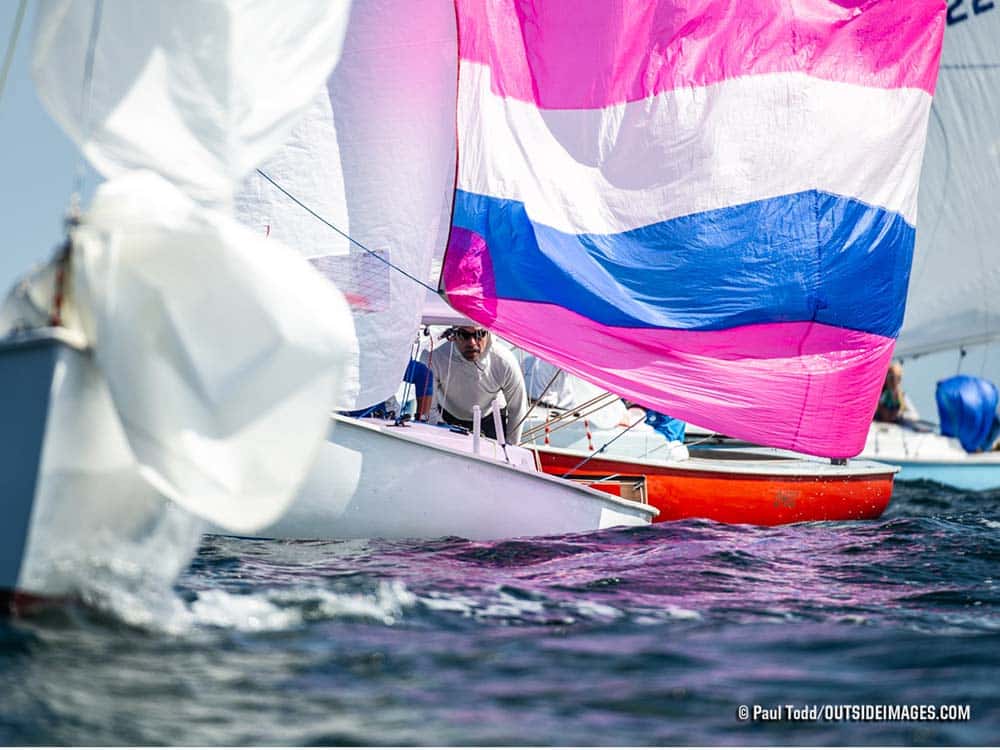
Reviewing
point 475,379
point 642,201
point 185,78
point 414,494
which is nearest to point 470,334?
point 475,379

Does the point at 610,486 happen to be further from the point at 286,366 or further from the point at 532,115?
the point at 286,366

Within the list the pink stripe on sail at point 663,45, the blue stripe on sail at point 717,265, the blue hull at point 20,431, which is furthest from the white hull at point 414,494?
the blue hull at point 20,431

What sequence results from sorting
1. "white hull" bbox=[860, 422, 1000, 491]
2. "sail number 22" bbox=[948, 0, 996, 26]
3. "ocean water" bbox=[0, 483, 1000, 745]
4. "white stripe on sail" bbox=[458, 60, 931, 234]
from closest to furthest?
1. "ocean water" bbox=[0, 483, 1000, 745]
2. "white stripe on sail" bbox=[458, 60, 931, 234]
3. "sail number 22" bbox=[948, 0, 996, 26]
4. "white hull" bbox=[860, 422, 1000, 491]

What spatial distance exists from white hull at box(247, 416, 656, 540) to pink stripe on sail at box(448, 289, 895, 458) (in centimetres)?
78

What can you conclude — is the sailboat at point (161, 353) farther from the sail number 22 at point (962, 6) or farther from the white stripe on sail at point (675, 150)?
the sail number 22 at point (962, 6)

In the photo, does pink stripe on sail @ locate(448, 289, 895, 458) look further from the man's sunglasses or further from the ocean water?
the ocean water

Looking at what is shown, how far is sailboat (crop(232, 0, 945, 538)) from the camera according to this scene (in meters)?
7.28

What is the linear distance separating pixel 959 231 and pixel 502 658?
39.6 ft

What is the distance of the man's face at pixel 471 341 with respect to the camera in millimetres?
8039

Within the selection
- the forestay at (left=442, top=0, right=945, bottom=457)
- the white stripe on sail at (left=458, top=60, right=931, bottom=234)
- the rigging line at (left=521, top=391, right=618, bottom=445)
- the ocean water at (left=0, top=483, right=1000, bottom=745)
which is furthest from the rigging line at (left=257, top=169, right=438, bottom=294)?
the ocean water at (left=0, top=483, right=1000, bottom=745)

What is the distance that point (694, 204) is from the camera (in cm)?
763

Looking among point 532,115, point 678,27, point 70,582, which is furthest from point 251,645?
point 678,27

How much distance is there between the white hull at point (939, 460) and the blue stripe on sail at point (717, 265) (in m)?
7.09

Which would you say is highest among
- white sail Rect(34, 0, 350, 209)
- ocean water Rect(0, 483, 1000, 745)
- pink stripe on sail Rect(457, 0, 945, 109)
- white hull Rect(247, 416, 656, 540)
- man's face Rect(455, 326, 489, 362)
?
pink stripe on sail Rect(457, 0, 945, 109)
